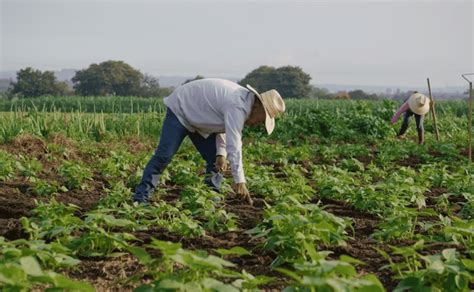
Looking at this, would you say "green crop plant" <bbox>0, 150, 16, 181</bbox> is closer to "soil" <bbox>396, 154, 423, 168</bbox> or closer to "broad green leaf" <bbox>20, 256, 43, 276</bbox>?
"broad green leaf" <bbox>20, 256, 43, 276</bbox>

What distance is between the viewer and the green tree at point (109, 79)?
44750 mm

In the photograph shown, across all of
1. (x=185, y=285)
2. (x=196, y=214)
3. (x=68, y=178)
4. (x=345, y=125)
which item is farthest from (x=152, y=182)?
(x=345, y=125)

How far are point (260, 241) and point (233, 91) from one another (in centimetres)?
164

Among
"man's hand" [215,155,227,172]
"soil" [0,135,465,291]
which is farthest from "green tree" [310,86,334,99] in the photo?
"man's hand" [215,155,227,172]

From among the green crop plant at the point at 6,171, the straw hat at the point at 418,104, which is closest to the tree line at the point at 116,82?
the straw hat at the point at 418,104

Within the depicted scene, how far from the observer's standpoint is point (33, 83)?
46.0 metres

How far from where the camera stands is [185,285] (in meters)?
2.86

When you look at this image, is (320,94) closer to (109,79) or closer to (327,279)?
(109,79)

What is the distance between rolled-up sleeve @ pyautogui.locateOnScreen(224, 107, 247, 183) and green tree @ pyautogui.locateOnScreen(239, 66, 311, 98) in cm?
3488

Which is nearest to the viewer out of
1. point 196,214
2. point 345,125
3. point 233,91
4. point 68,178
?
point 196,214

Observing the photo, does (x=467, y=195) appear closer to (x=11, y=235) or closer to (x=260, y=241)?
(x=260, y=241)

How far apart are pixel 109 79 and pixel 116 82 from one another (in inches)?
26.0

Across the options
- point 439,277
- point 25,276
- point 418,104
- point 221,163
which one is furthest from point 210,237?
point 418,104

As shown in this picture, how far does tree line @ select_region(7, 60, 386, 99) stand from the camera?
4412 centimetres
